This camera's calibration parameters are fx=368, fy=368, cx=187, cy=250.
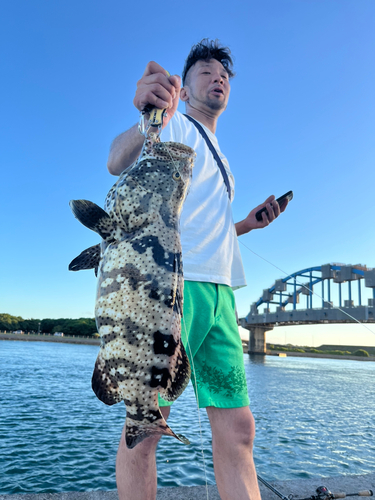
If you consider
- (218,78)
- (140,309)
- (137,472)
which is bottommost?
(137,472)

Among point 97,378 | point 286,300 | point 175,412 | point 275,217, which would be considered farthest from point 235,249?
point 286,300

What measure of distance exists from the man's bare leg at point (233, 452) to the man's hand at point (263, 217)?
4.85 feet

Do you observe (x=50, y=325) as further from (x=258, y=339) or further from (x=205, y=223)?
(x=205, y=223)

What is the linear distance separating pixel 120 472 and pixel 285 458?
24.5 feet

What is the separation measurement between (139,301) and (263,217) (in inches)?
72.0

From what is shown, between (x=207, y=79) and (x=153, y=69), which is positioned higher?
(x=207, y=79)

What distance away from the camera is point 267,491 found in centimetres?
388

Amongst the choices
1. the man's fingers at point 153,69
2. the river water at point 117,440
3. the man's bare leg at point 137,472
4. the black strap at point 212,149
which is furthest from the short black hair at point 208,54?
the river water at point 117,440

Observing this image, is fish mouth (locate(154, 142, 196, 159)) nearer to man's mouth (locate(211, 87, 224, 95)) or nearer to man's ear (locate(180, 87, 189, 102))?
man's mouth (locate(211, 87, 224, 95))

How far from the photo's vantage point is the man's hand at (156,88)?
1.77 meters

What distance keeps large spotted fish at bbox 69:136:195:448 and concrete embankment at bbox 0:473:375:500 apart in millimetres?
2599

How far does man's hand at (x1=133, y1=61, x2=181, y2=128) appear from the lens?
1.77 metres

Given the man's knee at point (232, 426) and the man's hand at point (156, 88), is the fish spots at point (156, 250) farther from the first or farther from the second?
the man's knee at point (232, 426)

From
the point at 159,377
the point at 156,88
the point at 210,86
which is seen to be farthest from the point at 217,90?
the point at 159,377
